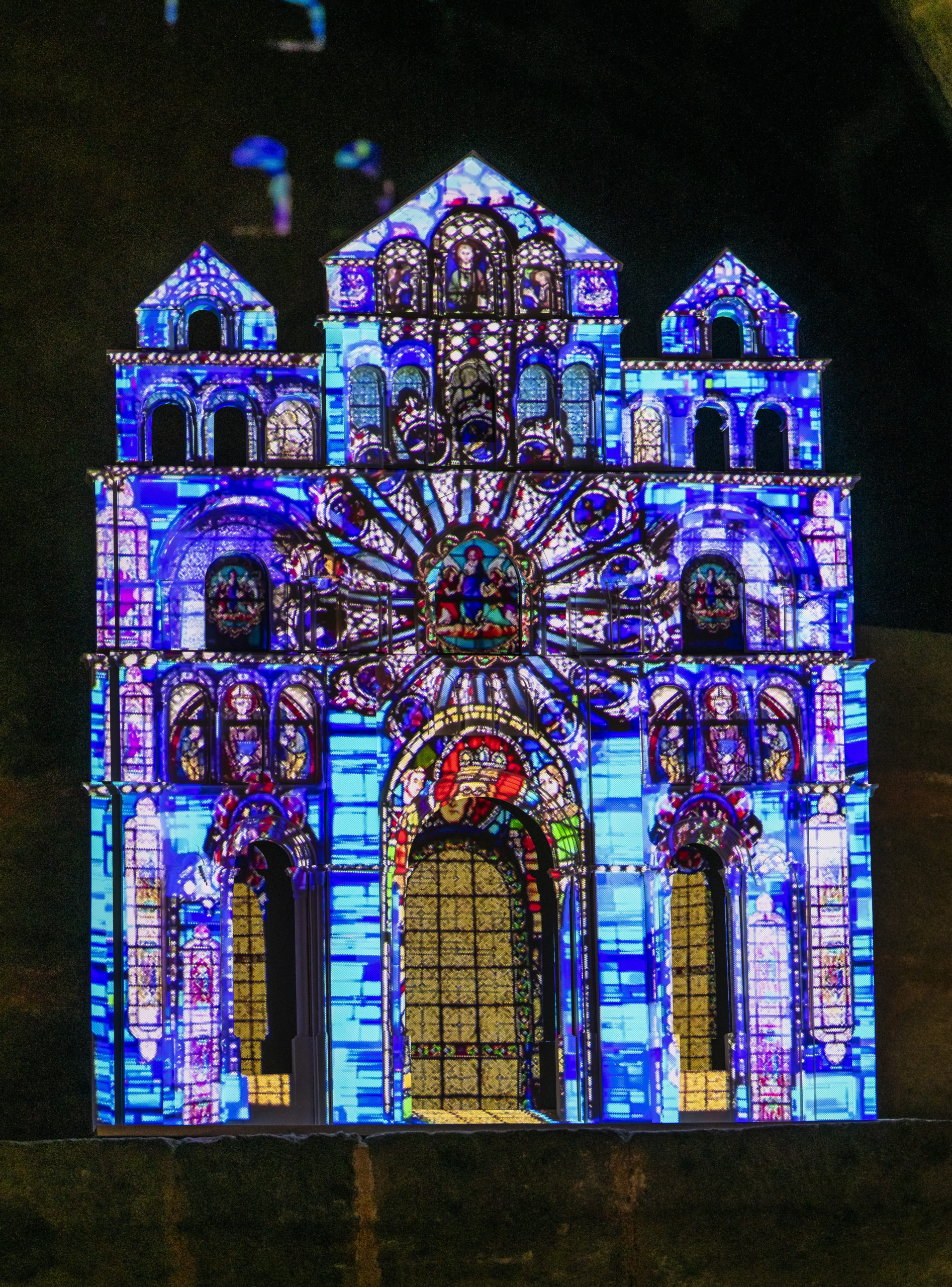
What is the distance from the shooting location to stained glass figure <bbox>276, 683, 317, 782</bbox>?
1162 cm

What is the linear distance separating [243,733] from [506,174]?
3.25m

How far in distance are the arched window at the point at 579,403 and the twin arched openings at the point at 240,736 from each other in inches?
74.4

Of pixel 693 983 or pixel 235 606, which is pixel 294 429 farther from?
pixel 693 983

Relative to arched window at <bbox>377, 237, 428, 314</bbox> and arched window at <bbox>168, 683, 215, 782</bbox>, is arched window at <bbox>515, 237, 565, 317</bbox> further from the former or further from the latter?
arched window at <bbox>168, 683, 215, 782</bbox>

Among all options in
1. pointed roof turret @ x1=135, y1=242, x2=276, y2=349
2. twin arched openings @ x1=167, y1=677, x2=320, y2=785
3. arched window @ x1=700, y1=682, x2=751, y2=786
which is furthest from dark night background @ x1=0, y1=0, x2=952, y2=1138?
arched window @ x1=700, y1=682, x2=751, y2=786

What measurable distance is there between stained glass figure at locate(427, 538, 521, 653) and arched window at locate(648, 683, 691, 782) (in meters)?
0.78

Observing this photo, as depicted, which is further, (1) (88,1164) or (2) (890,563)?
(2) (890,563)

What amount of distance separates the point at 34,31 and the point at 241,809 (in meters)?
4.33

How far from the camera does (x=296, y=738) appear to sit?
1165 centimetres

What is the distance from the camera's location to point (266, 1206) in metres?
10.7

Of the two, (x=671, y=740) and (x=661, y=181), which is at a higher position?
(x=661, y=181)

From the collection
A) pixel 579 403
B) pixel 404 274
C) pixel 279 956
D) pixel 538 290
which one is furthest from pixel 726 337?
pixel 279 956

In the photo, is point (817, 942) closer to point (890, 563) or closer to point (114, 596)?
point (890, 563)

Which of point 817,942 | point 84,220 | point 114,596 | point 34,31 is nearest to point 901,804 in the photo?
point 817,942
